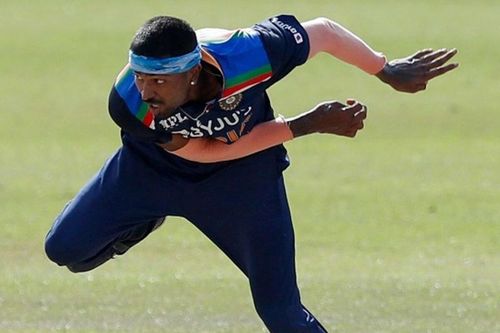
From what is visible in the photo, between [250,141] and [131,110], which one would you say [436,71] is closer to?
[250,141]

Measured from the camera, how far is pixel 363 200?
1320cm

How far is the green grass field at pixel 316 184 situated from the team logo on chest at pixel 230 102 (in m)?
2.14

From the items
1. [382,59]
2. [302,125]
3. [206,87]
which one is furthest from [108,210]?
[382,59]

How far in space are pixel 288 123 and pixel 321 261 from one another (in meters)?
3.84

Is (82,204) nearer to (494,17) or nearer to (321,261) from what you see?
(321,261)

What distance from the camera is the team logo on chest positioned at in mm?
7078

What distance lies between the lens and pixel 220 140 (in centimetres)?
735

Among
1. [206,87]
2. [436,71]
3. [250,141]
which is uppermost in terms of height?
[206,87]

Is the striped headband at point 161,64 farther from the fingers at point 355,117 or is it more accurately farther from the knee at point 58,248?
the knee at point 58,248

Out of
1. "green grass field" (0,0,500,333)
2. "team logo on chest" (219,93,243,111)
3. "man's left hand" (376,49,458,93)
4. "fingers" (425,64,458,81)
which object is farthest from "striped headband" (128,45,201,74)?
"green grass field" (0,0,500,333)

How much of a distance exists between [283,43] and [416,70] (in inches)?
29.8

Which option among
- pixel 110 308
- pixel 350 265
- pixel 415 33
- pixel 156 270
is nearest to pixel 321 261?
pixel 350 265

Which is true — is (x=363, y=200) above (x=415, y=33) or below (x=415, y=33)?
above

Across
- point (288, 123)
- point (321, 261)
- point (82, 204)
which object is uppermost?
point (288, 123)
